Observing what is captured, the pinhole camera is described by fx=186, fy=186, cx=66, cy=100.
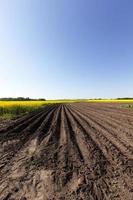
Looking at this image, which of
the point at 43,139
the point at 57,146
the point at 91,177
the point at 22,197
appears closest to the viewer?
the point at 22,197

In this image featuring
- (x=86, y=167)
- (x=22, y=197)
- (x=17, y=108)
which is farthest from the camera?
(x=17, y=108)

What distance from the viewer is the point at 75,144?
774cm

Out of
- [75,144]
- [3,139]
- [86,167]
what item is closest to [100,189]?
[86,167]

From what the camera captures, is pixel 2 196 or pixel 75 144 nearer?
pixel 2 196

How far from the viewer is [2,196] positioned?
389cm

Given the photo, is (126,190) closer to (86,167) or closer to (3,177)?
(86,167)

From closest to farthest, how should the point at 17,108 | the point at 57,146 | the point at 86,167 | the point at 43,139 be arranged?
the point at 86,167
the point at 57,146
the point at 43,139
the point at 17,108

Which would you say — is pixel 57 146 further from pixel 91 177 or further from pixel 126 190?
pixel 126 190

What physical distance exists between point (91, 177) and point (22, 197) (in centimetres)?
176

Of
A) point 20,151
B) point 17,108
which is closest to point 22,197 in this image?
point 20,151

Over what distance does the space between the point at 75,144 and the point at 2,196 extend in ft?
13.8

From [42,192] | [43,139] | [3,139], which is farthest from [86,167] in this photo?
[3,139]

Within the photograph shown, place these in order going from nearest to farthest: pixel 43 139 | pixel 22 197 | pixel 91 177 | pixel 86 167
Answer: pixel 22 197, pixel 91 177, pixel 86 167, pixel 43 139

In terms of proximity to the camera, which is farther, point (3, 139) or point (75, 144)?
point (3, 139)
